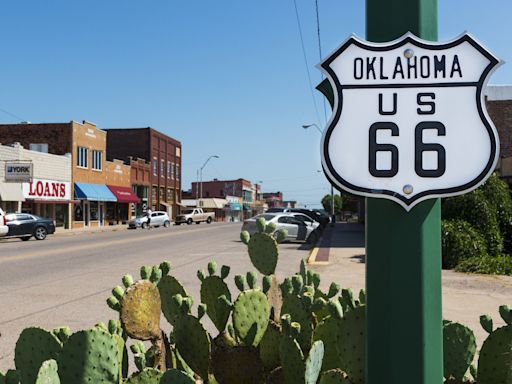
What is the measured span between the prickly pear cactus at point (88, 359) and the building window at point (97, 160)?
48085mm

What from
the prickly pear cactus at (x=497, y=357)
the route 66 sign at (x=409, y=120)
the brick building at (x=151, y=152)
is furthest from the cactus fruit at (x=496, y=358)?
the brick building at (x=151, y=152)

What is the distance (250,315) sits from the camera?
2.64 meters

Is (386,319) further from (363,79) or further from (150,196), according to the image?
(150,196)

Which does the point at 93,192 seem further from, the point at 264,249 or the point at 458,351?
the point at 458,351

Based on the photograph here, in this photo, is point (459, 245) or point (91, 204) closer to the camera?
point (459, 245)

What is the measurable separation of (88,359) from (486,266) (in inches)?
517

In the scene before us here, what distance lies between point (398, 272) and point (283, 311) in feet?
4.47

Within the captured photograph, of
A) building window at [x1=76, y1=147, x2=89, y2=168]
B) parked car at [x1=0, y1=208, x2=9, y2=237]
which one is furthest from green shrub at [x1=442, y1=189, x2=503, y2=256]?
building window at [x1=76, y1=147, x2=89, y2=168]

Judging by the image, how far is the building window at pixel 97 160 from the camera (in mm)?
48119

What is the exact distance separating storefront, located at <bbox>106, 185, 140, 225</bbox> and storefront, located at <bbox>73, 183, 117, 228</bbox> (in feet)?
4.24

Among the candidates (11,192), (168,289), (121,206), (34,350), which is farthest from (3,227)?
(121,206)

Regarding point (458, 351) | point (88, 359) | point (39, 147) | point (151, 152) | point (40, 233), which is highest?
point (151, 152)

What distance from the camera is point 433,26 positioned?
170 cm

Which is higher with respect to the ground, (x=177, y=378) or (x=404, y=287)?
Result: (x=404, y=287)
